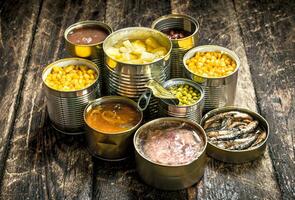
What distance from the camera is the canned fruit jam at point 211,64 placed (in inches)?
92.6

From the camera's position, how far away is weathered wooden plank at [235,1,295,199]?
223 cm

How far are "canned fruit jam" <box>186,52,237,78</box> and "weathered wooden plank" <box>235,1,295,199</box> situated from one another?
0.22 meters

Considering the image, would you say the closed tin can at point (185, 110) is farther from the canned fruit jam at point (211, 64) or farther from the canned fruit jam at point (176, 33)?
the canned fruit jam at point (176, 33)

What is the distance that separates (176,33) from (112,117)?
0.56 metres

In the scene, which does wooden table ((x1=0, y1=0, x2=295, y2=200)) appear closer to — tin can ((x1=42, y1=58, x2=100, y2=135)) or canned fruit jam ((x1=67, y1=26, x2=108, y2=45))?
tin can ((x1=42, y1=58, x2=100, y2=135))

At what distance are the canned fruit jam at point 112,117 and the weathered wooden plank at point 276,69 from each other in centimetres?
56

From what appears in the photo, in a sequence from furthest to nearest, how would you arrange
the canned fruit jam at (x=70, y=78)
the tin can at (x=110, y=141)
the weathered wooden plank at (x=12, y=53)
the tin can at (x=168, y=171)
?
the weathered wooden plank at (x=12, y=53) → the canned fruit jam at (x=70, y=78) → the tin can at (x=110, y=141) → the tin can at (x=168, y=171)

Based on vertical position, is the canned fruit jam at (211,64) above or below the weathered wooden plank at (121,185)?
above

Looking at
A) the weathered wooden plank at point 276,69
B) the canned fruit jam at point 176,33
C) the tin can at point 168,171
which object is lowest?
the weathered wooden plank at point 276,69

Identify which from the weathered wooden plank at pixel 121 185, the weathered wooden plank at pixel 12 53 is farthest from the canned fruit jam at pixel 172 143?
the weathered wooden plank at pixel 12 53

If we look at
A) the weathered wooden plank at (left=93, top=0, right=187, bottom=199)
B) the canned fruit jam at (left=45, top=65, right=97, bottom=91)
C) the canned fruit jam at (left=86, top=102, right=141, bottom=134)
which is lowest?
the weathered wooden plank at (left=93, top=0, right=187, bottom=199)

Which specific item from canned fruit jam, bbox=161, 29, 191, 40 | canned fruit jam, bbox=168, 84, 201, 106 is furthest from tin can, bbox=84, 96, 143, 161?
canned fruit jam, bbox=161, 29, 191, 40

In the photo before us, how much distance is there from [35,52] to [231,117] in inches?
41.5

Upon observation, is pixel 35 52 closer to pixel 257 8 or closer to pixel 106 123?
pixel 106 123
